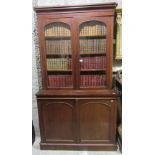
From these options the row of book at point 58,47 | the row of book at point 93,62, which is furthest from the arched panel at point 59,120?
the row of book at point 58,47

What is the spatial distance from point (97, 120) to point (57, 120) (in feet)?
1.74

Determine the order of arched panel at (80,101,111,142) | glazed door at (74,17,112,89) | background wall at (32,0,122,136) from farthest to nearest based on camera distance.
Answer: background wall at (32,0,122,136), arched panel at (80,101,111,142), glazed door at (74,17,112,89)

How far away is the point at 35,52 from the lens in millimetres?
2307

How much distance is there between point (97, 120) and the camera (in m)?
2.11

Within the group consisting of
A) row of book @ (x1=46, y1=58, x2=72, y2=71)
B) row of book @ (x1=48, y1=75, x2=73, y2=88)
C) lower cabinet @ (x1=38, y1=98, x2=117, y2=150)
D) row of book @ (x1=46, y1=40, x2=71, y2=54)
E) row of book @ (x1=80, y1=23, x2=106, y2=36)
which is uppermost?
row of book @ (x1=80, y1=23, x2=106, y2=36)

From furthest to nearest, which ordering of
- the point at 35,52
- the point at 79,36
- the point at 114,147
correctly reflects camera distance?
the point at 35,52, the point at 114,147, the point at 79,36

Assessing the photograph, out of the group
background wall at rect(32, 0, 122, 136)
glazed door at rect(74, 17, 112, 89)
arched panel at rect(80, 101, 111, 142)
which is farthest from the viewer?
background wall at rect(32, 0, 122, 136)

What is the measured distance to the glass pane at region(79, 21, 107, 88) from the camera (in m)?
2.01

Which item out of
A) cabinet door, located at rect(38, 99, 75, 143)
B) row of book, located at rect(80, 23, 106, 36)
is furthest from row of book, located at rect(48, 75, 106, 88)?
row of book, located at rect(80, 23, 106, 36)

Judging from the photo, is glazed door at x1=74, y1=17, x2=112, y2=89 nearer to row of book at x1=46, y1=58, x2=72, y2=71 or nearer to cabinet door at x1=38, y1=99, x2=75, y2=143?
row of book at x1=46, y1=58, x2=72, y2=71
